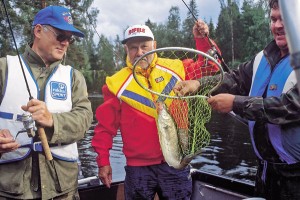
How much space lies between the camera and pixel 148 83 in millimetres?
3686

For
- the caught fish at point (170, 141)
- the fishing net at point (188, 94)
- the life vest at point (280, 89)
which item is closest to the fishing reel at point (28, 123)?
the fishing net at point (188, 94)

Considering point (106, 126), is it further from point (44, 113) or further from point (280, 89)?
point (280, 89)

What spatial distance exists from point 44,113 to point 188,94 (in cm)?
130

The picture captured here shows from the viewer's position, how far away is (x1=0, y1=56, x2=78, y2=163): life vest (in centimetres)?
278

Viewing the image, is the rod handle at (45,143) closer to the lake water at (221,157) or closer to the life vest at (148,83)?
the life vest at (148,83)

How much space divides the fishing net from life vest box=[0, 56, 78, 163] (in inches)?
27.7

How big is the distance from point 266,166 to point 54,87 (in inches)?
77.0

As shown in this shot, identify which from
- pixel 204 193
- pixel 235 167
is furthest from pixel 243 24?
pixel 204 193

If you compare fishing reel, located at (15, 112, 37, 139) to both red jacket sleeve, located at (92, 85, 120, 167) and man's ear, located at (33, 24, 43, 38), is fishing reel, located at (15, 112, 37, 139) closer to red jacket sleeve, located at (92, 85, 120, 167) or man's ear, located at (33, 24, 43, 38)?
man's ear, located at (33, 24, 43, 38)

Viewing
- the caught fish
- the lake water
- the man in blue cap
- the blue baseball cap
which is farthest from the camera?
the lake water

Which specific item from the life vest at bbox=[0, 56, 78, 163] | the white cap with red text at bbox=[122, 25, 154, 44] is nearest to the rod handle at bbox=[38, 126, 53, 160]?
the life vest at bbox=[0, 56, 78, 163]

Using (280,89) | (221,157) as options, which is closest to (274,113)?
(280,89)

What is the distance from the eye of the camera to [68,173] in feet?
9.67

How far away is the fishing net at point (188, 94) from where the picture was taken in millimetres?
3021
